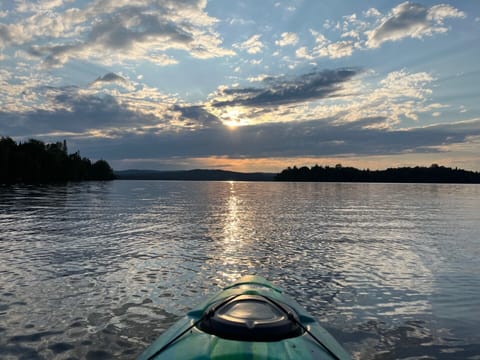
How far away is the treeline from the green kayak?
113 m

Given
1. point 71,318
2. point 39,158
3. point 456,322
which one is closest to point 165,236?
point 71,318

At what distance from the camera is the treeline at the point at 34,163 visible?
105m

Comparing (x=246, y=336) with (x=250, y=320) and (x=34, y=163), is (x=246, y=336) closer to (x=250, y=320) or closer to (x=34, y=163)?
(x=250, y=320)

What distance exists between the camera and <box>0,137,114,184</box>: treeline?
345 ft

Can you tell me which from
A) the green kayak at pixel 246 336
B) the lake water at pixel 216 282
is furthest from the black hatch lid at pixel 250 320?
the lake water at pixel 216 282

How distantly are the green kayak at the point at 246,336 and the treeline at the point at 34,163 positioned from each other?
371 ft

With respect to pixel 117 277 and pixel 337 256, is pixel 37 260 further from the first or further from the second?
pixel 337 256

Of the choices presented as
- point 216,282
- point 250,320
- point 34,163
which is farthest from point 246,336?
point 34,163

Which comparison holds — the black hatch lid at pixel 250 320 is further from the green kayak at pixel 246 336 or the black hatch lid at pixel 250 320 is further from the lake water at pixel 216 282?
the lake water at pixel 216 282

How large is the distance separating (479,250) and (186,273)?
15809 millimetres

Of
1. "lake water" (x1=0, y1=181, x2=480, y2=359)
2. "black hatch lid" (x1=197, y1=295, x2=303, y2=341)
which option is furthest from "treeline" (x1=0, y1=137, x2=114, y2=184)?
"black hatch lid" (x1=197, y1=295, x2=303, y2=341)

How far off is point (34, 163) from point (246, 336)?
420 feet

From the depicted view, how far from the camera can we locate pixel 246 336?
192 inches

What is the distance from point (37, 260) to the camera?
591 inches
